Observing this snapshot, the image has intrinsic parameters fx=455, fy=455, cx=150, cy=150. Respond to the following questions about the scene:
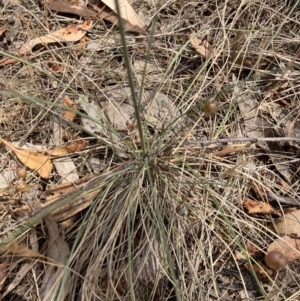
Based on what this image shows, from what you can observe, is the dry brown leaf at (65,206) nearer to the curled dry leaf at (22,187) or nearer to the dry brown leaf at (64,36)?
the curled dry leaf at (22,187)

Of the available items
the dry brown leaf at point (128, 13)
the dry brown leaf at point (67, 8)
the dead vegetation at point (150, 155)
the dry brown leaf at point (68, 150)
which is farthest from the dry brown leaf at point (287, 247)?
the dry brown leaf at point (67, 8)

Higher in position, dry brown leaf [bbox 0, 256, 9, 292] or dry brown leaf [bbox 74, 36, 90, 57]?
dry brown leaf [bbox 74, 36, 90, 57]

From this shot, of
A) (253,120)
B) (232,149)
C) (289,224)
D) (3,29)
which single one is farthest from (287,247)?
(3,29)

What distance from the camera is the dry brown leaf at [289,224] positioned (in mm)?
1200

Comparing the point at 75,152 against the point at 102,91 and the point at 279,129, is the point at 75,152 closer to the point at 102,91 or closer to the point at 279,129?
the point at 102,91

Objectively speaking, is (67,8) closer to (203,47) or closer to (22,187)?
(203,47)

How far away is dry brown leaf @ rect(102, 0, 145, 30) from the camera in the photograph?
1.53 metres

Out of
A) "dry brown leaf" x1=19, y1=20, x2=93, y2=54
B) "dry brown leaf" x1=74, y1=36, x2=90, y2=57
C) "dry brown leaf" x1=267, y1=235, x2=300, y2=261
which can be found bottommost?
"dry brown leaf" x1=267, y1=235, x2=300, y2=261

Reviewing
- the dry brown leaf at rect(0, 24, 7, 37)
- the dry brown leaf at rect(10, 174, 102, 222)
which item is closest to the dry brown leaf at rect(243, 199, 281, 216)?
the dry brown leaf at rect(10, 174, 102, 222)

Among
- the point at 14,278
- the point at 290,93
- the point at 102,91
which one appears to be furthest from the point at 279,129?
the point at 14,278

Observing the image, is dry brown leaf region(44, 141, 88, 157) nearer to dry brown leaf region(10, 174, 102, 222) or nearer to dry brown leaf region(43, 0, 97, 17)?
dry brown leaf region(10, 174, 102, 222)

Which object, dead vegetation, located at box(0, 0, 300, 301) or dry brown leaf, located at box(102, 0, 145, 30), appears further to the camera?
dry brown leaf, located at box(102, 0, 145, 30)

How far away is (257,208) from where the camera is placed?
124 cm

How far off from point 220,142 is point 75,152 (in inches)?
16.3
